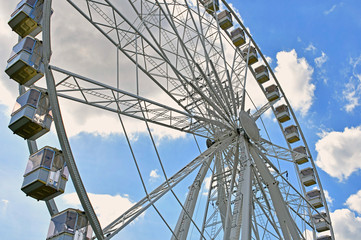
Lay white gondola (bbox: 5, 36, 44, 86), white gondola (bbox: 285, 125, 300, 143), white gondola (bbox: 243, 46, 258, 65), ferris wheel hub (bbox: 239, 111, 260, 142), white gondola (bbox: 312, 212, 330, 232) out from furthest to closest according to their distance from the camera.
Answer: white gondola (bbox: 285, 125, 300, 143), white gondola (bbox: 312, 212, 330, 232), white gondola (bbox: 243, 46, 258, 65), ferris wheel hub (bbox: 239, 111, 260, 142), white gondola (bbox: 5, 36, 44, 86)

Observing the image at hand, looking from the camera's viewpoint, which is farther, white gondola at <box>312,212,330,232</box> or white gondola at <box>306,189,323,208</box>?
white gondola at <box>306,189,323,208</box>

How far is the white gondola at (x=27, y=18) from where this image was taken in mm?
9985

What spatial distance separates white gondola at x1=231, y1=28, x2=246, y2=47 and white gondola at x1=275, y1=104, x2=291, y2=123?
456cm

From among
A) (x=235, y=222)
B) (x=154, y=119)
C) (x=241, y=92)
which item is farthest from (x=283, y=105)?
(x=235, y=222)

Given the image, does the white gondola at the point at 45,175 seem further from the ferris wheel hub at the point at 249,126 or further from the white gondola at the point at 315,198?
the white gondola at the point at 315,198

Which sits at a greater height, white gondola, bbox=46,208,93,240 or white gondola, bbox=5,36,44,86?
white gondola, bbox=5,36,44,86

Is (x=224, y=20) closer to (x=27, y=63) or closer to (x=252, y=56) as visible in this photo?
(x=252, y=56)

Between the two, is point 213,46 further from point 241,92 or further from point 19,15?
point 19,15

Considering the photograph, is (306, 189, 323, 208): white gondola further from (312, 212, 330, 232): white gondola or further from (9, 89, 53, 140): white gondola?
(9, 89, 53, 140): white gondola

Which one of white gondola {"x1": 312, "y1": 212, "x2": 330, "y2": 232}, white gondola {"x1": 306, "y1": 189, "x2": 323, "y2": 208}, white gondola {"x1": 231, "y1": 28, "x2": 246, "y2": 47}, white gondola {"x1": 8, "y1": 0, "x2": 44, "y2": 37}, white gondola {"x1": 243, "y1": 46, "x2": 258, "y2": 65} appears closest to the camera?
white gondola {"x1": 8, "y1": 0, "x2": 44, "y2": 37}

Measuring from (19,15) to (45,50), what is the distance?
5.96 ft

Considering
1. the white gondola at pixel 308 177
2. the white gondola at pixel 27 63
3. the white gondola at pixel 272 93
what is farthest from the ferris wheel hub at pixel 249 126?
the white gondola at pixel 27 63

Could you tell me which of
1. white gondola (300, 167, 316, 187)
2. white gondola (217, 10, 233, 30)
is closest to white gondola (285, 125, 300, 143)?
white gondola (300, 167, 316, 187)

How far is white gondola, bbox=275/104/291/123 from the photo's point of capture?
2298 centimetres
